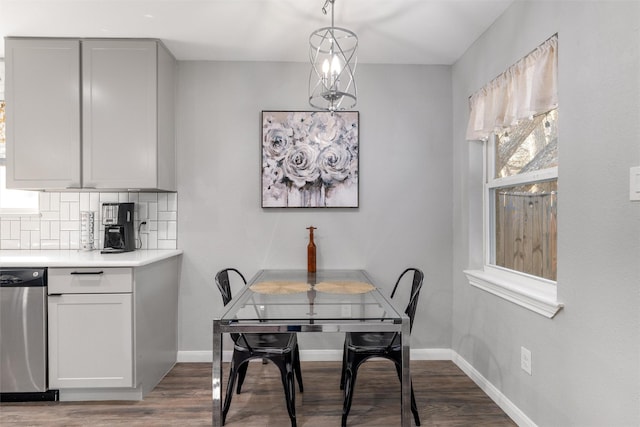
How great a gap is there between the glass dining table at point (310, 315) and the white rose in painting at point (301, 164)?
3.56 ft

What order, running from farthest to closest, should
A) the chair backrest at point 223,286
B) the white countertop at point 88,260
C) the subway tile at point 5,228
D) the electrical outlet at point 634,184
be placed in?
the subway tile at point 5,228, the white countertop at point 88,260, the chair backrest at point 223,286, the electrical outlet at point 634,184

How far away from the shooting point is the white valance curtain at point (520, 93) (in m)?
1.91

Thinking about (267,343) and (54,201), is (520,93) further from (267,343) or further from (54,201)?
(54,201)

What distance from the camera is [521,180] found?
2.30m

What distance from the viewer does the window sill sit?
6.26 ft

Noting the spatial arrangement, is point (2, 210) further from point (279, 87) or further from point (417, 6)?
point (417, 6)

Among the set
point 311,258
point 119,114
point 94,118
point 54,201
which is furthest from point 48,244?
point 311,258

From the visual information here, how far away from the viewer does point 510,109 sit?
221 cm

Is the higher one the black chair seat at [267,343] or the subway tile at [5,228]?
the subway tile at [5,228]

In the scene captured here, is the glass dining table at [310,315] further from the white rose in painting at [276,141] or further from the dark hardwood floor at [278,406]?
the white rose in painting at [276,141]

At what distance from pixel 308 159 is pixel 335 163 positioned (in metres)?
0.22

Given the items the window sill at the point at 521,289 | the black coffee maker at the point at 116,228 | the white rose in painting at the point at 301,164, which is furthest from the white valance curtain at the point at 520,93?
the black coffee maker at the point at 116,228

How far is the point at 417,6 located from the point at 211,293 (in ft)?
8.44

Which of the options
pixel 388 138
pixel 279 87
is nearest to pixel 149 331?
pixel 279 87
